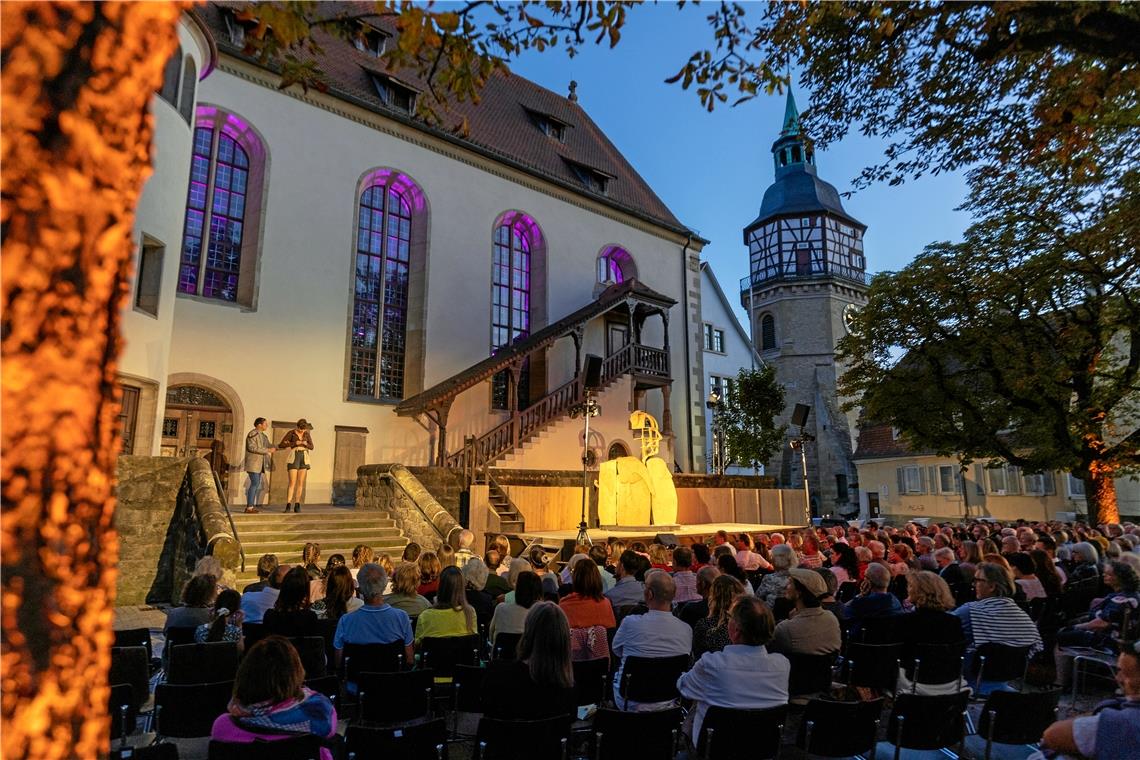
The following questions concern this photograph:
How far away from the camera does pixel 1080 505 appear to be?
25.8 meters

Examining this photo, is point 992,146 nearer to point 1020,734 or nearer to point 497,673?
point 1020,734

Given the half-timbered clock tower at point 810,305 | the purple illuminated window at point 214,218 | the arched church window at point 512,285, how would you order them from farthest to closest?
the half-timbered clock tower at point 810,305 → the arched church window at point 512,285 → the purple illuminated window at point 214,218

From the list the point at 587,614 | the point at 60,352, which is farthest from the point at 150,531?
the point at 60,352

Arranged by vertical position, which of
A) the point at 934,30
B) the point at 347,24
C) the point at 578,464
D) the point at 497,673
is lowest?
the point at 497,673

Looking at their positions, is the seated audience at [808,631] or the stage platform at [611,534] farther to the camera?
the stage platform at [611,534]

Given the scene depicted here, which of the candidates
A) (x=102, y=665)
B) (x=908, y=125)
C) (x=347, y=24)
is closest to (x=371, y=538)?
(x=347, y=24)

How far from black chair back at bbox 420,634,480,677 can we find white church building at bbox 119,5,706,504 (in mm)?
9872

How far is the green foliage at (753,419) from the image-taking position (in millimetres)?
29297

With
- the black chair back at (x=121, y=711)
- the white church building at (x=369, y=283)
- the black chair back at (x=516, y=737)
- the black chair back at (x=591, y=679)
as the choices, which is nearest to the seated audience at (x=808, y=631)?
the black chair back at (x=591, y=679)

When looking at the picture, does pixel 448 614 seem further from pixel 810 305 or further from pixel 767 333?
pixel 767 333

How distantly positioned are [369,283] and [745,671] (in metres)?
18.0

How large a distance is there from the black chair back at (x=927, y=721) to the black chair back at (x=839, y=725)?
233 mm

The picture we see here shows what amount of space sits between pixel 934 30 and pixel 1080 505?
26426 mm

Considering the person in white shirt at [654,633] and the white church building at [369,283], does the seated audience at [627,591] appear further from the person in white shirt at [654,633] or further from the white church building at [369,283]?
the white church building at [369,283]
